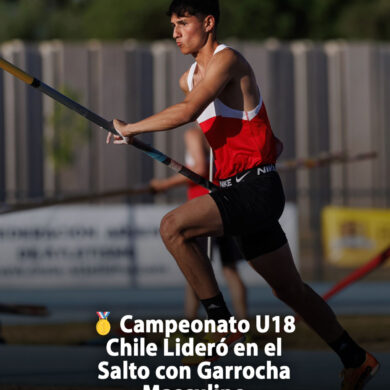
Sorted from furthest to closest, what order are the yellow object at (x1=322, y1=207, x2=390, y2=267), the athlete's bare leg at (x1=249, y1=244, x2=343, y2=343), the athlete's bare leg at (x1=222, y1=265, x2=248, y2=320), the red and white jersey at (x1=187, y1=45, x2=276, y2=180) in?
the yellow object at (x1=322, y1=207, x2=390, y2=267), the athlete's bare leg at (x1=222, y1=265, x2=248, y2=320), the athlete's bare leg at (x1=249, y1=244, x2=343, y2=343), the red and white jersey at (x1=187, y1=45, x2=276, y2=180)

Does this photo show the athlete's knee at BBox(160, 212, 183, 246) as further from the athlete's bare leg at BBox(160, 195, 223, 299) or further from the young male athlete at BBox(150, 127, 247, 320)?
the young male athlete at BBox(150, 127, 247, 320)

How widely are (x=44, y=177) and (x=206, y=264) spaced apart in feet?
65.7

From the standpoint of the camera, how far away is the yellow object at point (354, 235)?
47.8 ft

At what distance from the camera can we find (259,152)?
15.8 feet

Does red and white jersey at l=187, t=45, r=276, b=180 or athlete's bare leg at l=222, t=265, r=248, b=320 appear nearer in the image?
red and white jersey at l=187, t=45, r=276, b=180

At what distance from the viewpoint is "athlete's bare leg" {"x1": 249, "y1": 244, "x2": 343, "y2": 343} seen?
4.89 m

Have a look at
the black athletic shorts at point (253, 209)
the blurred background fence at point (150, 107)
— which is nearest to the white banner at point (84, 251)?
the black athletic shorts at point (253, 209)

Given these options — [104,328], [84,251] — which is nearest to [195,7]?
[104,328]

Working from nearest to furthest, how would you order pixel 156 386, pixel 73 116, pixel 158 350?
pixel 156 386 → pixel 158 350 → pixel 73 116

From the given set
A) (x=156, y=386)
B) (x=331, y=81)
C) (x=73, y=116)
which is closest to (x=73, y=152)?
(x=73, y=116)

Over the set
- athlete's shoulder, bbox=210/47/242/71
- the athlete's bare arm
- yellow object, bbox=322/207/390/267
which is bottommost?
yellow object, bbox=322/207/390/267

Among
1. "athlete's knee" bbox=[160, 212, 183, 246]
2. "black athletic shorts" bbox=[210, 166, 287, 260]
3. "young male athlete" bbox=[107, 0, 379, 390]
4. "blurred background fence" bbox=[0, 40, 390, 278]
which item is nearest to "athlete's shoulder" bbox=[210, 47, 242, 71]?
"young male athlete" bbox=[107, 0, 379, 390]

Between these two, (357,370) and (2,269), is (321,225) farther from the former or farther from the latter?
(357,370)

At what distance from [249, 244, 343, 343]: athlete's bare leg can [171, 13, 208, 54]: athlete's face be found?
3.53 feet
